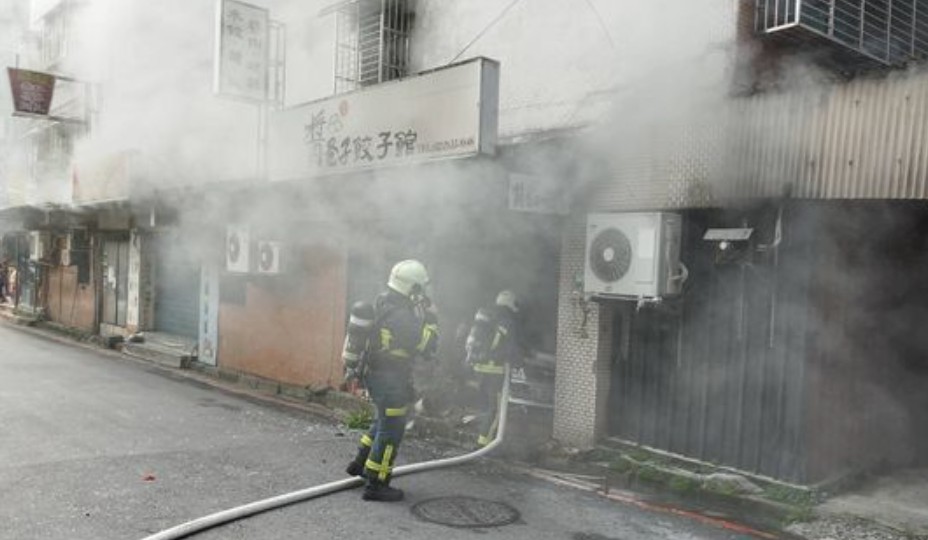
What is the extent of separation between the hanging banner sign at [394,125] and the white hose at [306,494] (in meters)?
1.89

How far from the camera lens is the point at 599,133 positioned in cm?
524

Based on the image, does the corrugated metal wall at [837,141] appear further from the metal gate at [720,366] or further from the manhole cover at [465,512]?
the manhole cover at [465,512]

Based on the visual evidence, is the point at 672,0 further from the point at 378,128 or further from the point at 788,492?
the point at 788,492

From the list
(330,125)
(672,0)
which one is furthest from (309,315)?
(672,0)

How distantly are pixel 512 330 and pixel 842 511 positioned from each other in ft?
8.35

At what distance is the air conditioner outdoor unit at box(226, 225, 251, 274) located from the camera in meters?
8.80

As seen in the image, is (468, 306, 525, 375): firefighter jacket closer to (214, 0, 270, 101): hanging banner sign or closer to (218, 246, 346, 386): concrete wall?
(218, 246, 346, 386): concrete wall

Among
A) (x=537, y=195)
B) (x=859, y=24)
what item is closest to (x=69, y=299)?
(x=537, y=195)

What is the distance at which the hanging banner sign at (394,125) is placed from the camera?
4.84 m

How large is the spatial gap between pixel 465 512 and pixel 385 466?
20.8 inches

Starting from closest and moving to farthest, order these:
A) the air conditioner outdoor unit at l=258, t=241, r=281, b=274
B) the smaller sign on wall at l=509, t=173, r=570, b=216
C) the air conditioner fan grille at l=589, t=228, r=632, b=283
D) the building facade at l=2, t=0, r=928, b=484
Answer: the building facade at l=2, t=0, r=928, b=484 < the air conditioner fan grille at l=589, t=228, r=632, b=283 < the smaller sign on wall at l=509, t=173, r=570, b=216 < the air conditioner outdoor unit at l=258, t=241, r=281, b=274

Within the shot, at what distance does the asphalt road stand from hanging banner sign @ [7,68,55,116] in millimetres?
3519

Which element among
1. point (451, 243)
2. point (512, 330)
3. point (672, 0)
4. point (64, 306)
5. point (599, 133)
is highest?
point (672, 0)

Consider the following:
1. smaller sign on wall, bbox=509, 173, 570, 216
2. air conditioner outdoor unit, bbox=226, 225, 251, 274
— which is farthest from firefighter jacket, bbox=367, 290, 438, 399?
air conditioner outdoor unit, bbox=226, 225, 251, 274
